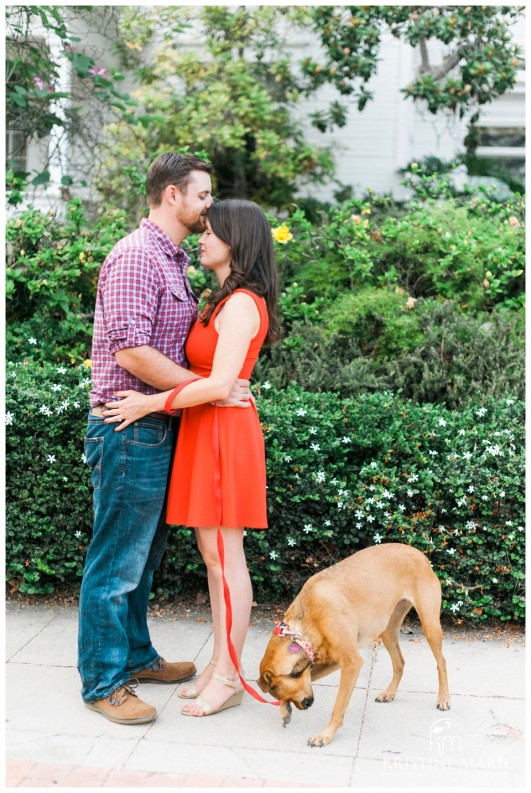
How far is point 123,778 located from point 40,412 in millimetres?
2124

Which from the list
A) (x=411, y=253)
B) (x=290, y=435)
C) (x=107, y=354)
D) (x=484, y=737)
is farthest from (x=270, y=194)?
(x=484, y=737)

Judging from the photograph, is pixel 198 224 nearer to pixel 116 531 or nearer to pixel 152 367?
pixel 152 367

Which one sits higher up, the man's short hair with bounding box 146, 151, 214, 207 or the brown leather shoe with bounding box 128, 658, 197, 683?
the man's short hair with bounding box 146, 151, 214, 207

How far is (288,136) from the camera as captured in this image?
1065cm

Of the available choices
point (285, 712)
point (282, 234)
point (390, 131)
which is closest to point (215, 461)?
point (285, 712)

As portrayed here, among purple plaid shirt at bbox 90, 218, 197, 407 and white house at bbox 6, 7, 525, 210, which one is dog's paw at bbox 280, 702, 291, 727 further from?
white house at bbox 6, 7, 525, 210

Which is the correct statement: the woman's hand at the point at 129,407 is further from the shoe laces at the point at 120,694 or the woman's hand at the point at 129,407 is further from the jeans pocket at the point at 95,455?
the shoe laces at the point at 120,694

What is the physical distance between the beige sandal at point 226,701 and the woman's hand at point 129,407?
121 centimetres

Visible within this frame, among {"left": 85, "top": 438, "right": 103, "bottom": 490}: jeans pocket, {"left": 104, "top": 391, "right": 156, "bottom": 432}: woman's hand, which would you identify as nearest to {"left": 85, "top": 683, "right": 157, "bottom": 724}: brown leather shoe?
{"left": 85, "top": 438, "right": 103, "bottom": 490}: jeans pocket

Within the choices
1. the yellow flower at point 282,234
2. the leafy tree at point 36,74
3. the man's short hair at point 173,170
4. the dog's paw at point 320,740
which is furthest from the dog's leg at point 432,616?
the leafy tree at point 36,74

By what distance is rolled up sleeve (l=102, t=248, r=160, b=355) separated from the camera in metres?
3.48

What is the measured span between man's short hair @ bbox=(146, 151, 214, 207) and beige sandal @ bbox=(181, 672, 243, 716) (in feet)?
7.11

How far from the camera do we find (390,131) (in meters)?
11.5

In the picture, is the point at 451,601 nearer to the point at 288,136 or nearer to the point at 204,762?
the point at 204,762
